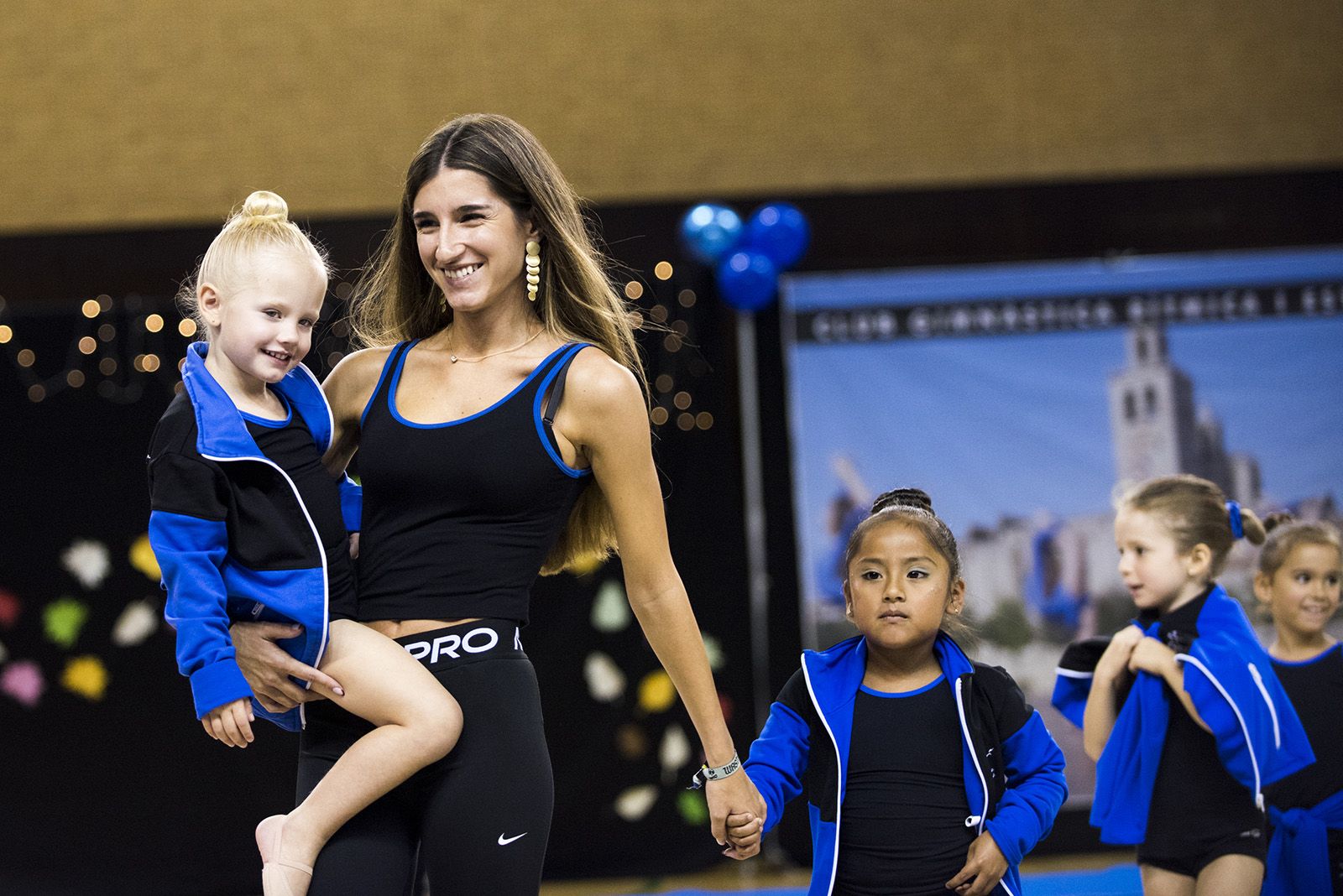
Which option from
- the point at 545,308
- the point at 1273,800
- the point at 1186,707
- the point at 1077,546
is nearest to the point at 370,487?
the point at 545,308

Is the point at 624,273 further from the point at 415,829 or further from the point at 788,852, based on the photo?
the point at 415,829

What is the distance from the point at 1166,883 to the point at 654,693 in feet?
7.92

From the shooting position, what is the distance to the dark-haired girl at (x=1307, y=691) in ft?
9.77

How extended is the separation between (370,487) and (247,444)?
0.17 m

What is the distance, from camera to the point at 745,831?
2.00 meters

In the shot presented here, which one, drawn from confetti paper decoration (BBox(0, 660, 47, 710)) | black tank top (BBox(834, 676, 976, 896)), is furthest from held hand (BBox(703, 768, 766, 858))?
confetti paper decoration (BBox(0, 660, 47, 710))

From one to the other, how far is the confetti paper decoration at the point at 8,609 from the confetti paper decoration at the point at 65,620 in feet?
0.31

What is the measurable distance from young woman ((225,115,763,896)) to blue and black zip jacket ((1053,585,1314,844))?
1.12 m

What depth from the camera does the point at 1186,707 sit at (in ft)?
9.07

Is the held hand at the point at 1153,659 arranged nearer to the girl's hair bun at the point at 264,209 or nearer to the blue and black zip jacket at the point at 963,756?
the blue and black zip jacket at the point at 963,756

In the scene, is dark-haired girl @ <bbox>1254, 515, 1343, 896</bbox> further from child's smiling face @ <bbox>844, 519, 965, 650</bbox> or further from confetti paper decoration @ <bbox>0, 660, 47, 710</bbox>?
confetti paper decoration @ <bbox>0, 660, 47, 710</bbox>

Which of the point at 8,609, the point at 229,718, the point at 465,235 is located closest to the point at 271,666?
the point at 229,718

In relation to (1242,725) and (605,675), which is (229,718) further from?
(605,675)

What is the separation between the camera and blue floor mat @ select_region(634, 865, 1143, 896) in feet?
13.3
